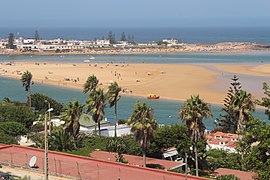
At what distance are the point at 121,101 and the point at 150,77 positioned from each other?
2929 centimetres

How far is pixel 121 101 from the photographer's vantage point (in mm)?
77062

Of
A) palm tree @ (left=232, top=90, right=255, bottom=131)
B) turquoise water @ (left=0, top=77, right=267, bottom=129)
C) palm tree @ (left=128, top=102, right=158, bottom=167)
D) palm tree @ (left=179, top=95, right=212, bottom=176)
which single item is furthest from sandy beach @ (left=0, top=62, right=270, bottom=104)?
palm tree @ (left=128, top=102, right=158, bottom=167)

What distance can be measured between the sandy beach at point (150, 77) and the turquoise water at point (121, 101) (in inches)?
155

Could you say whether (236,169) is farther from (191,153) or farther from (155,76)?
(155,76)

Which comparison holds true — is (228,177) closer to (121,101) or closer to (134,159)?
(134,159)

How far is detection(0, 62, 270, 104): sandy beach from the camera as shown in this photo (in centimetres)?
8436

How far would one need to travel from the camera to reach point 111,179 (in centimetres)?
2455

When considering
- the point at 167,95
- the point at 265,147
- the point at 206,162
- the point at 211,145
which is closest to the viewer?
the point at 265,147

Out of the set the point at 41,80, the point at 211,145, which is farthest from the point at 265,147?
the point at 41,80

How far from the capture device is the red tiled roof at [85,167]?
2496cm

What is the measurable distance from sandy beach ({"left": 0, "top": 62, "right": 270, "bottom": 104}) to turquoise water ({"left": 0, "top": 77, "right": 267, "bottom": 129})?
393 cm

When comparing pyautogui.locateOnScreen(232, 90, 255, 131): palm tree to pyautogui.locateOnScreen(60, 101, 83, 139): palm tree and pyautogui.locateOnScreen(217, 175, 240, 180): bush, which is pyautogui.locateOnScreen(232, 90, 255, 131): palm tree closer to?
pyautogui.locateOnScreen(217, 175, 240, 180): bush

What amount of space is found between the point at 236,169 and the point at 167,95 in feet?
162

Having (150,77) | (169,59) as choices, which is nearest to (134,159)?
(150,77)
